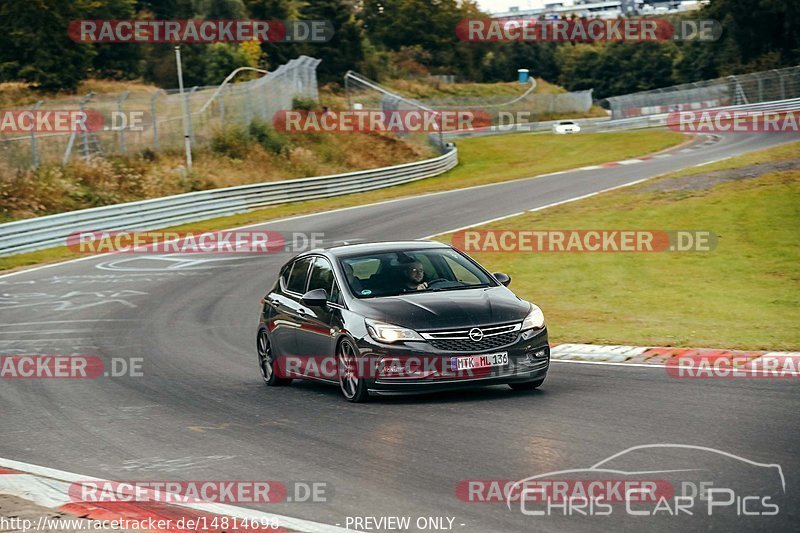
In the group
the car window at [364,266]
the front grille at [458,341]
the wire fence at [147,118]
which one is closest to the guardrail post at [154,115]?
the wire fence at [147,118]

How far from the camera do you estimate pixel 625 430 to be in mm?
8359

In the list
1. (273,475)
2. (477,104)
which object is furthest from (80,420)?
(477,104)

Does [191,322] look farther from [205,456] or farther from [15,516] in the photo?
[15,516]

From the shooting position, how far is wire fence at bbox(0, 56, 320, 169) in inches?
1371

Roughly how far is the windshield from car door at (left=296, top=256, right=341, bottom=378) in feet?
0.82

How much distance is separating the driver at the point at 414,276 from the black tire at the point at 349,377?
0.93 meters

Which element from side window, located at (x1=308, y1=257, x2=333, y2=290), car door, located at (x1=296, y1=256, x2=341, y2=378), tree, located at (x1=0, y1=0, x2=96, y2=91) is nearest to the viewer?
car door, located at (x1=296, y1=256, x2=341, y2=378)

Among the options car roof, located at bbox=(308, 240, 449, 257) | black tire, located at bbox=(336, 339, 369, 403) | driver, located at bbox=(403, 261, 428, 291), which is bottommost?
black tire, located at bbox=(336, 339, 369, 403)

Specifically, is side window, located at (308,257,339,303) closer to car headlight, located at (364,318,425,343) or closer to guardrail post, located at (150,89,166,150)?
car headlight, located at (364,318,425,343)

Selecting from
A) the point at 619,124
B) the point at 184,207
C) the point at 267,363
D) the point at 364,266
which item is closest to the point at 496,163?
the point at 619,124

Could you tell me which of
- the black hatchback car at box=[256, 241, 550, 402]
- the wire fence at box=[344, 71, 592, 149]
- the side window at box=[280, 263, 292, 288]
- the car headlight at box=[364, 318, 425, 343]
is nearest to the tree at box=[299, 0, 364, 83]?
the wire fence at box=[344, 71, 592, 149]

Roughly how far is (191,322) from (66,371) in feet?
14.6

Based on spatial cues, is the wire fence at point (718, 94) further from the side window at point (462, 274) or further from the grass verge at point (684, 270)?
the side window at point (462, 274)

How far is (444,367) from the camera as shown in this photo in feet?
32.8
